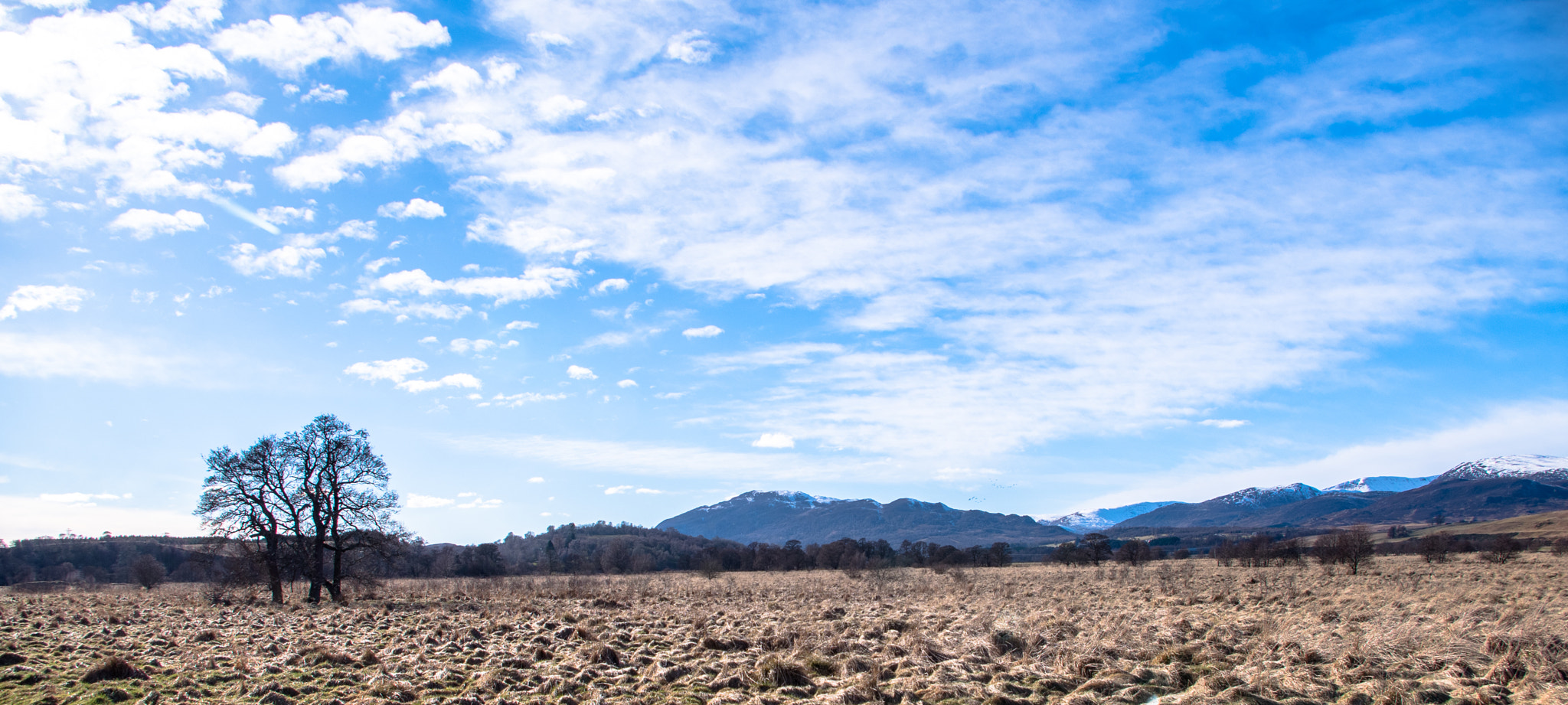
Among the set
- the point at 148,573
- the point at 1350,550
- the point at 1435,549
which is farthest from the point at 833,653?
the point at 148,573

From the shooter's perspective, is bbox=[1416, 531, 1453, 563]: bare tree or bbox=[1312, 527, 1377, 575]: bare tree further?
bbox=[1416, 531, 1453, 563]: bare tree

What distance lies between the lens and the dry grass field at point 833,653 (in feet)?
37.4

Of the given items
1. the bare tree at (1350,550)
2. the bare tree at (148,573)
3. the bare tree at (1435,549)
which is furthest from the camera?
the bare tree at (148,573)

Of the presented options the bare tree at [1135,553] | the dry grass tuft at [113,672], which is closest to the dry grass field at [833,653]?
the dry grass tuft at [113,672]

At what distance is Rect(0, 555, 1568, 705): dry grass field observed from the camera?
11414mm

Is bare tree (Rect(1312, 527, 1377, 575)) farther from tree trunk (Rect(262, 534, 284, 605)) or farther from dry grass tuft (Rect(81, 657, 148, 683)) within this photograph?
tree trunk (Rect(262, 534, 284, 605))

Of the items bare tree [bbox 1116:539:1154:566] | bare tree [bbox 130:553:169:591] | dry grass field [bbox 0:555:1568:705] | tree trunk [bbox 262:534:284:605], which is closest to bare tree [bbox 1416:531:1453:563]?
bare tree [bbox 1116:539:1154:566]

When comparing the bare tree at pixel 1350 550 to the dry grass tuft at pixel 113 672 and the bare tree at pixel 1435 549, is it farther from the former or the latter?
the dry grass tuft at pixel 113 672

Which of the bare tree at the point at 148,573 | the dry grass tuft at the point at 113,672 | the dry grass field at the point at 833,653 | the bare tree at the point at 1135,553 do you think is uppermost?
the dry grass tuft at the point at 113,672

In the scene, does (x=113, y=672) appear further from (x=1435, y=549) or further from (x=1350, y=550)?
(x=1435, y=549)

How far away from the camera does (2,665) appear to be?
14.0 m

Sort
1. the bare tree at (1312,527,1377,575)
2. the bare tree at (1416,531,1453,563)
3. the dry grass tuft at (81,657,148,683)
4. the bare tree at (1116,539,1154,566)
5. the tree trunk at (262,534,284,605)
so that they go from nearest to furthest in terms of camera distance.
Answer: the dry grass tuft at (81,657,148,683)
the tree trunk at (262,534,284,605)
the bare tree at (1312,527,1377,575)
the bare tree at (1416,531,1453,563)
the bare tree at (1116,539,1154,566)

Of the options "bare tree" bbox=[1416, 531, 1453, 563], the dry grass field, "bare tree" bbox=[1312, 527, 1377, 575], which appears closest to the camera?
the dry grass field

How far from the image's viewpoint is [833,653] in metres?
14.6
